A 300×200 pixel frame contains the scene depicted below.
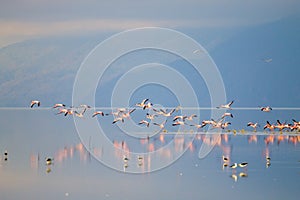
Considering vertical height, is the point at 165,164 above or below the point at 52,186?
above

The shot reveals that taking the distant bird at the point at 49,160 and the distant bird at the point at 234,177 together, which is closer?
the distant bird at the point at 234,177

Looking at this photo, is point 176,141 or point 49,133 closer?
point 176,141

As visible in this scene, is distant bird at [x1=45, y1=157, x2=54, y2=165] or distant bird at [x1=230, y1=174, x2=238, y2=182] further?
distant bird at [x1=45, y1=157, x2=54, y2=165]

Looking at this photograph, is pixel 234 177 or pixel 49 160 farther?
pixel 49 160

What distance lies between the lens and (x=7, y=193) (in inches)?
984

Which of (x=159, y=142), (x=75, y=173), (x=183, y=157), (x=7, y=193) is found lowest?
(x=7, y=193)

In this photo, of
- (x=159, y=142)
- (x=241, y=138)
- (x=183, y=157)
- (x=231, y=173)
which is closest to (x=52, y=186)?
(x=231, y=173)

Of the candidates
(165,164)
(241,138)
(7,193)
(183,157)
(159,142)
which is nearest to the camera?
(7,193)

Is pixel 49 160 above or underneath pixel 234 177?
above

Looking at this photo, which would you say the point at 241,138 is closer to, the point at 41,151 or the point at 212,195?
the point at 41,151

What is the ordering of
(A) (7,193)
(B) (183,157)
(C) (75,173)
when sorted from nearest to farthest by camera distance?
(A) (7,193) → (C) (75,173) → (B) (183,157)

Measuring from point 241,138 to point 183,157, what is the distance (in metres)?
11.4

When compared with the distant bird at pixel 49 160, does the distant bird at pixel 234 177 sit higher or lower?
lower

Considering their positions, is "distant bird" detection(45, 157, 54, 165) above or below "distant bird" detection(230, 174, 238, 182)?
above
